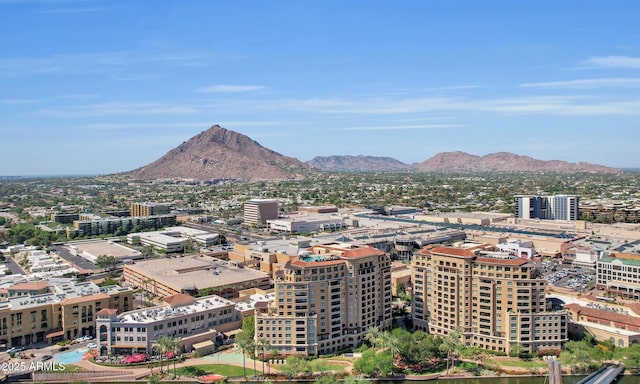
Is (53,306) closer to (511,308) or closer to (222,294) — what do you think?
(222,294)

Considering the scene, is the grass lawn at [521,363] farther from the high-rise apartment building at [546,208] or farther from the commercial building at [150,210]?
the commercial building at [150,210]

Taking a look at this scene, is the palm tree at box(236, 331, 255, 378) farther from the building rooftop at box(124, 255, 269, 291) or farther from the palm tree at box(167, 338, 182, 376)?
the building rooftop at box(124, 255, 269, 291)

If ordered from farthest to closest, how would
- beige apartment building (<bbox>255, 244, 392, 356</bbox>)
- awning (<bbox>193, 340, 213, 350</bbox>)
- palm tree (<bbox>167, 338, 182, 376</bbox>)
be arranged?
awning (<bbox>193, 340, 213, 350</bbox>)
beige apartment building (<bbox>255, 244, 392, 356</bbox>)
palm tree (<bbox>167, 338, 182, 376</bbox>)

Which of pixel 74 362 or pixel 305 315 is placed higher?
pixel 305 315

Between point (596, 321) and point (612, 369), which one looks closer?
point (612, 369)

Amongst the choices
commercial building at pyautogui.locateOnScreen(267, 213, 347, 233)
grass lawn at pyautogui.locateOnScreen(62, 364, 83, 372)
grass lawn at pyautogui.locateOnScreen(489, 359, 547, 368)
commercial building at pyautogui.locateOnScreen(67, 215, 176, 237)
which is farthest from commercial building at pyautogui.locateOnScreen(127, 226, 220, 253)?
grass lawn at pyautogui.locateOnScreen(489, 359, 547, 368)

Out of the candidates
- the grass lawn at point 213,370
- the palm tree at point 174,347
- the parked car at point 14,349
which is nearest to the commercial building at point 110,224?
the parked car at point 14,349

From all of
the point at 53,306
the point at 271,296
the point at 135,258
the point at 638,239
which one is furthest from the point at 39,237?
the point at 638,239

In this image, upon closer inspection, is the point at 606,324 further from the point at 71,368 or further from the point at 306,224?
the point at 306,224
